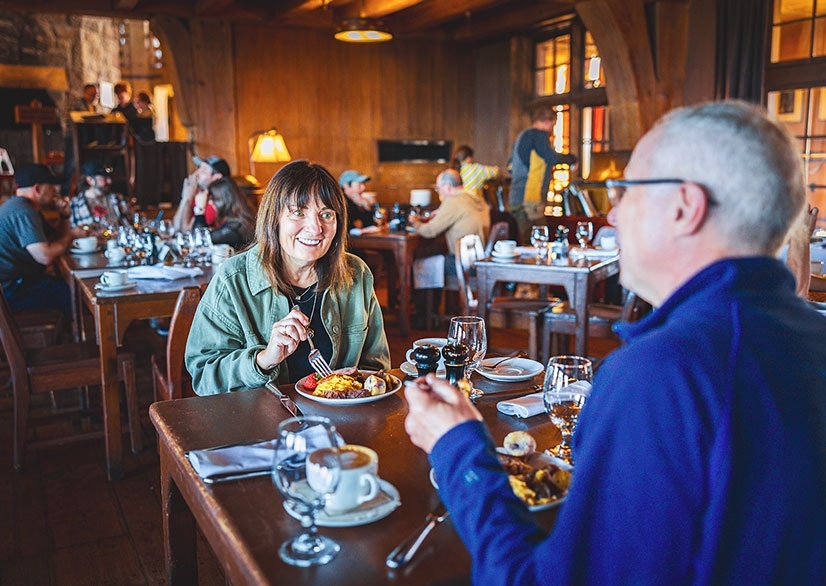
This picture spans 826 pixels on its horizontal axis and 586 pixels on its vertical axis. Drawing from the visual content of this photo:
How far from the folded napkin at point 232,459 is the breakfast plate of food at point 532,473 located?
11.8 inches

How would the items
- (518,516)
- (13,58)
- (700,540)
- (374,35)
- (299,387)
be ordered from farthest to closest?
(13,58)
(374,35)
(299,387)
(518,516)
(700,540)

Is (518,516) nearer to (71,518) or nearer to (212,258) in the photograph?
(71,518)

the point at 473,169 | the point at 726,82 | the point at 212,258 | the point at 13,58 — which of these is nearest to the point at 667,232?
the point at 212,258

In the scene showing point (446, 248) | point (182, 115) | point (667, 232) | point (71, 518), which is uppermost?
point (182, 115)

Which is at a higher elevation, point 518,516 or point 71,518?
point 518,516

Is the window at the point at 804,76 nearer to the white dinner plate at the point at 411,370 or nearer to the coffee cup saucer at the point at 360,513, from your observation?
the white dinner plate at the point at 411,370

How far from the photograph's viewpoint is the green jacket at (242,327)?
6.59 ft

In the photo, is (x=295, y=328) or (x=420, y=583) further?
(x=295, y=328)

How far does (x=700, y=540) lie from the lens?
85cm

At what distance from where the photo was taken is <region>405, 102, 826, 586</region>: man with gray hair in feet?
2.77

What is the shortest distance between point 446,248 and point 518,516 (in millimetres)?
5171

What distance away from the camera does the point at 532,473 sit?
1.24 meters

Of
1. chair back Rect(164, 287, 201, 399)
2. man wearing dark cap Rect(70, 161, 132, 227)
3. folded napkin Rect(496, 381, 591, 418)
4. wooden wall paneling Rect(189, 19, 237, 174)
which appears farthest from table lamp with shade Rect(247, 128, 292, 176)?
folded napkin Rect(496, 381, 591, 418)

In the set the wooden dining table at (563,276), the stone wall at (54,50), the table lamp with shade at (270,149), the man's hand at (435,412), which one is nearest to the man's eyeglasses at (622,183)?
the man's hand at (435,412)
